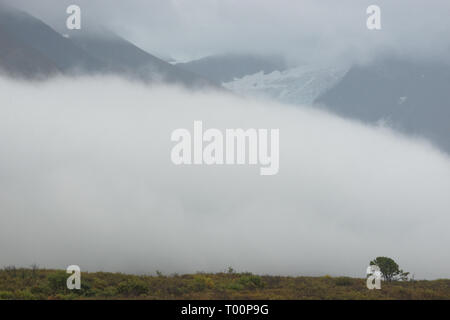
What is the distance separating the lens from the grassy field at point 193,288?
33438 mm

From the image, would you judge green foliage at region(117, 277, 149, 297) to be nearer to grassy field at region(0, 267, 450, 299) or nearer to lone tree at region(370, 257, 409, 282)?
grassy field at region(0, 267, 450, 299)

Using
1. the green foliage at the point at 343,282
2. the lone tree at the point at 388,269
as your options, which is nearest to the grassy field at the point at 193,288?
the green foliage at the point at 343,282

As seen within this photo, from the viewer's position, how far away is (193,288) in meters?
36.2

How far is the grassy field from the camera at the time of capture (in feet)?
110

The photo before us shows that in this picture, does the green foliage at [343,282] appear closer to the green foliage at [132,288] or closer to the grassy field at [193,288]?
the grassy field at [193,288]

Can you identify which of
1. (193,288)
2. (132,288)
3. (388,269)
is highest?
(388,269)

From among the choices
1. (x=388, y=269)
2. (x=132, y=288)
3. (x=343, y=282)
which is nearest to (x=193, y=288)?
(x=132, y=288)

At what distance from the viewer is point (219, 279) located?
4112 cm

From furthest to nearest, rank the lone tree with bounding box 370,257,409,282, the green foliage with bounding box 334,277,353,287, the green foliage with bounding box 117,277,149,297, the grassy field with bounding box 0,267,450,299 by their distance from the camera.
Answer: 1. the lone tree with bounding box 370,257,409,282
2. the green foliage with bounding box 334,277,353,287
3. the green foliage with bounding box 117,277,149,297
4. the grassy field with bounding box 0,267,450,299

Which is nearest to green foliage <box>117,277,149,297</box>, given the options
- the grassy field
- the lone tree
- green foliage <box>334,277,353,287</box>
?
the grassy field

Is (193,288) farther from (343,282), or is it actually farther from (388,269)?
(388,269)

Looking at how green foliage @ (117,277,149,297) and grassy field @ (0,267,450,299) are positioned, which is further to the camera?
green foliage @ (117,277,149,297)
